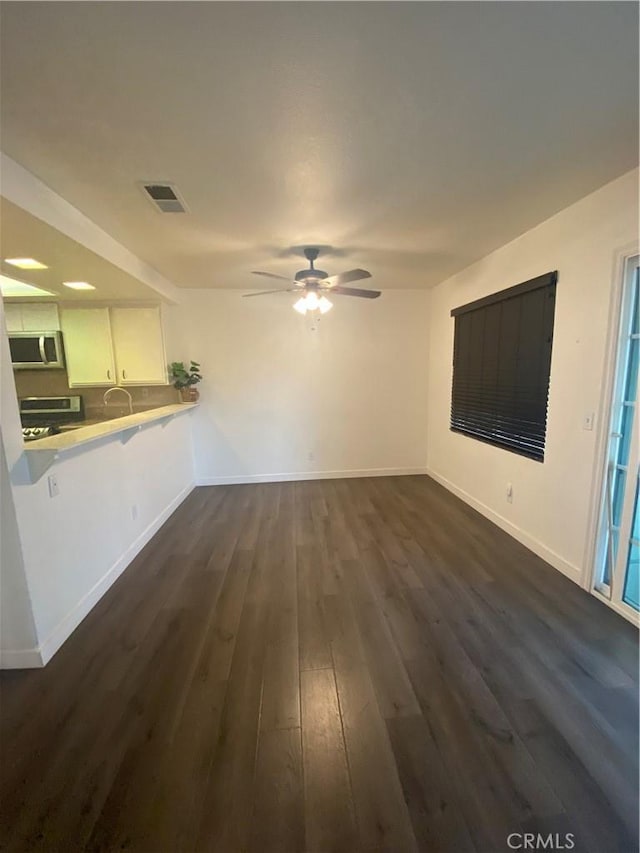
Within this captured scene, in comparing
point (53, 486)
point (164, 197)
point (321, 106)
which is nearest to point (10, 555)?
point (53, 486)

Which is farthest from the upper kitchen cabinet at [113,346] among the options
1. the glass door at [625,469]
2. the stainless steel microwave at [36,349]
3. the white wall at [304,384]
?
the glass door at [625,469]

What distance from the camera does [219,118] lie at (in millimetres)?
1466

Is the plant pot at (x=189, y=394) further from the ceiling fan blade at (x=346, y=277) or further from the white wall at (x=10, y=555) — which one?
the white wall at (x=10, y=555)

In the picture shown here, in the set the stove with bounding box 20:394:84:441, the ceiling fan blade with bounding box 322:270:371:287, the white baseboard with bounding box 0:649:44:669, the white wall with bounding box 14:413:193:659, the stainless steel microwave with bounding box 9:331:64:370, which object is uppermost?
the ceiling fan blade with bounding box 322:270:371:287

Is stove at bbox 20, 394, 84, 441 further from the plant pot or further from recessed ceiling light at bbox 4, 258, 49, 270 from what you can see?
recessed ceiling light at bbox 4, 258, 49, 270

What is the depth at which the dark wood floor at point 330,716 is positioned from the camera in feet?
3.77

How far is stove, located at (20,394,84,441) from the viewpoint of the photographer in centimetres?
407

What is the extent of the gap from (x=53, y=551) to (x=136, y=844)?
1.40 metres

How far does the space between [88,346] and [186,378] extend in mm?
1101

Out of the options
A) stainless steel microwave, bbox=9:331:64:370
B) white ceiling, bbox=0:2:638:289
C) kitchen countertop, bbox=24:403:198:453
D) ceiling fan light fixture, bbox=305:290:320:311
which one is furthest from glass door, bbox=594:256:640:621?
stainless steel microwave, bbox=9:331:64:370

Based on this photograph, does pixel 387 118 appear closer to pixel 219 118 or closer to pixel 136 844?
pixel 219 118

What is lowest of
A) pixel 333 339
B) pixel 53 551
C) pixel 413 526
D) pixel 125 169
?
pixel 413 526

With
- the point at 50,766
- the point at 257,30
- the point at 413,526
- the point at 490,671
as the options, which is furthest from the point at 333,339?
the point at 50,766

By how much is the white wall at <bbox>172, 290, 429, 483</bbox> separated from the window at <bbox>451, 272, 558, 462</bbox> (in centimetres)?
88
